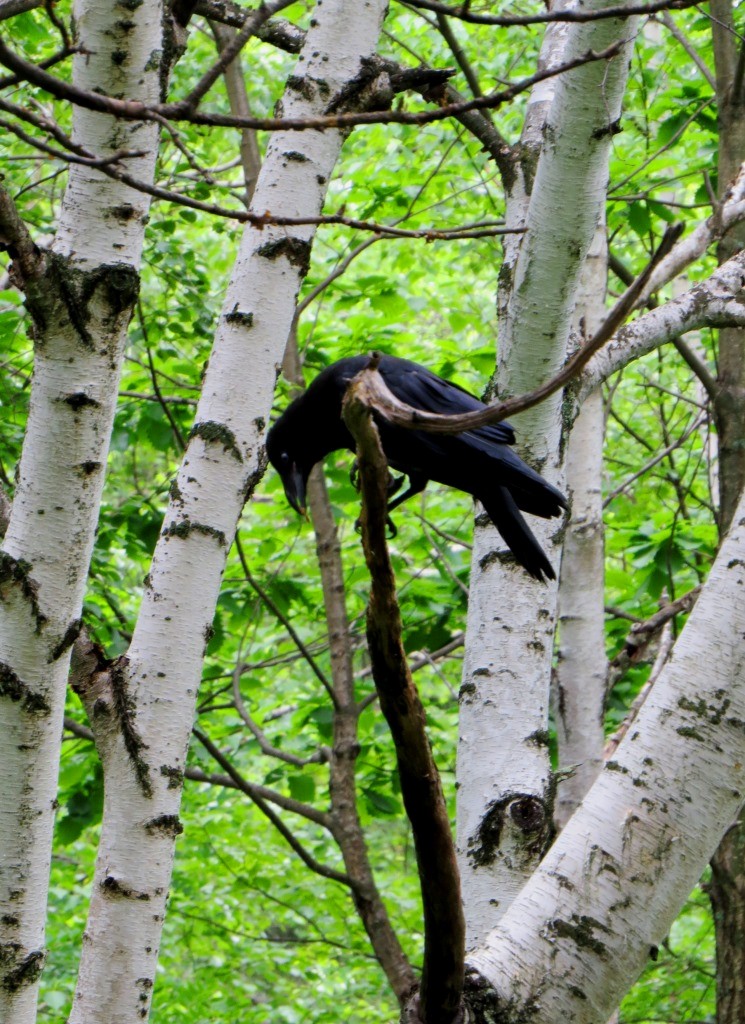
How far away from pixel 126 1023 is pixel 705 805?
1250mm

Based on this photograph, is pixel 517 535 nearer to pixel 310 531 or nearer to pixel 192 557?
pixel 192 557

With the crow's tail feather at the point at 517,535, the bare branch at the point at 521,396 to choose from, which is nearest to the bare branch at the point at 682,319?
the crow's tail feather at the point at 517,535

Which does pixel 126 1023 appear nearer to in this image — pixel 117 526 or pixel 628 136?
pixel 117 526

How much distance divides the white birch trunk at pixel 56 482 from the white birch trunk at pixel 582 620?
7.74ft

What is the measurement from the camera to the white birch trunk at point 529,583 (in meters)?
2.35

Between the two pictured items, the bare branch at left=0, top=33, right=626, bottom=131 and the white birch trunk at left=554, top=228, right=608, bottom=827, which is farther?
the white birch trunk at left=554, top=228, right=608, bottom=827

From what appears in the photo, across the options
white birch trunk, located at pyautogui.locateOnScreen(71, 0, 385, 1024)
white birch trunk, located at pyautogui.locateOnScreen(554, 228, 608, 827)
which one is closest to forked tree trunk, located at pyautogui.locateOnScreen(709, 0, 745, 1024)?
white birch trunk, located at pyautogui.locateOnScreen(554, 228, 608, 827)

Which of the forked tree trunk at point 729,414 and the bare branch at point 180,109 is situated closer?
the bare branch at point 180,109

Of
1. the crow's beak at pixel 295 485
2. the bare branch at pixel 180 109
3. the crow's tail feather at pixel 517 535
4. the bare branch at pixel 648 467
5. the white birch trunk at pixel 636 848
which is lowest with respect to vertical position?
the white birch trunk at pixel 636 848

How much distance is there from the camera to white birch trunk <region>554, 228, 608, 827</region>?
4.07 meters

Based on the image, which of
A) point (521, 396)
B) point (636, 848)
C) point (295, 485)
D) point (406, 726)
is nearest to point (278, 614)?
point (295, 485)

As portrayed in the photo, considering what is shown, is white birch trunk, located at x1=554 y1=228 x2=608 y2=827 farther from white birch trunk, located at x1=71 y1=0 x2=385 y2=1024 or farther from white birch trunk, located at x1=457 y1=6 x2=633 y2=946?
white birch trunk, located at x1=71 y1=0 x2=385 y2=1024

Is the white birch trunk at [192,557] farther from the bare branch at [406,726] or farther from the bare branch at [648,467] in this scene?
the bare branch at [648,467]

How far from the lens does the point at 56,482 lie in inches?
79.2
